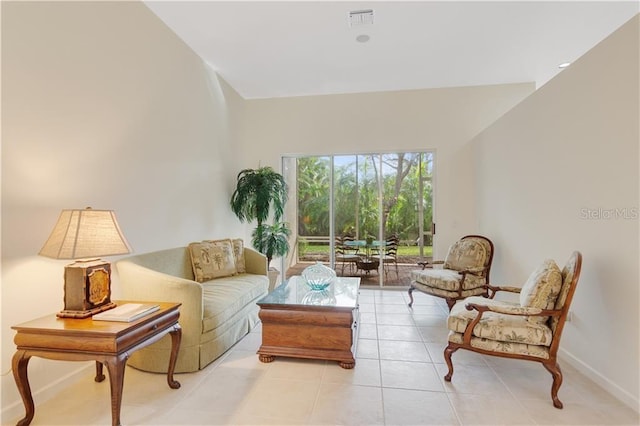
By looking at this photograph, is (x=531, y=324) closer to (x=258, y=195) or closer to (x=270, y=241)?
(x=270, y=241)

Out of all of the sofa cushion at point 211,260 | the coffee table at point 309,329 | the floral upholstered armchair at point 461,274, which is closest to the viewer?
the coffee table at point 309,329

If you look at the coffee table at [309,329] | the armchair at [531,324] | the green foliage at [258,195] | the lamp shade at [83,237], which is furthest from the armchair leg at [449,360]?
the green foliage at [258,195]

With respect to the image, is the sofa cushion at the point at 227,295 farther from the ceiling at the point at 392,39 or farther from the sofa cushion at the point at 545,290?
the ceiling at the point at 392,39

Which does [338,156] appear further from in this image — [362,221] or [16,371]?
[16,371]

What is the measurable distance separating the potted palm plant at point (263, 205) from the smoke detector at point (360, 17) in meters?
2.37

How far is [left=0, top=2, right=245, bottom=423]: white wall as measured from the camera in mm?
1967

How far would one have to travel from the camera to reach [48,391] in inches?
84.0

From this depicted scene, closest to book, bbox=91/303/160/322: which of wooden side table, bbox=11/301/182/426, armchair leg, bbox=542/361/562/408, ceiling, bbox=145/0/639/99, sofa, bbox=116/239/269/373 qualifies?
wooden side table, bbox=11/301/182/426

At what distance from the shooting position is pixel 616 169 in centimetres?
216

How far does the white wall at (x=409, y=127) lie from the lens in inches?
195

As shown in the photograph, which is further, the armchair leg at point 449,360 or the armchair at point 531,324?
the armchair leg at point 449,360

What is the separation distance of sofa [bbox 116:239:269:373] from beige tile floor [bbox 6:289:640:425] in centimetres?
14

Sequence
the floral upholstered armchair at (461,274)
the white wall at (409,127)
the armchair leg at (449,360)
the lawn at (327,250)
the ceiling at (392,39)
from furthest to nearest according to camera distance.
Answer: the lawn at (327,250) → the white wall at (409,127) → the floral upholstered armchair at (461,274) → the ceiling at (392,39) → the armchair leg at (449,360)

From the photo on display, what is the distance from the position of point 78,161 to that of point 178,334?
1.55 m
